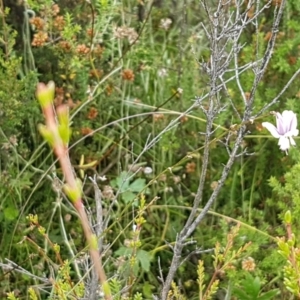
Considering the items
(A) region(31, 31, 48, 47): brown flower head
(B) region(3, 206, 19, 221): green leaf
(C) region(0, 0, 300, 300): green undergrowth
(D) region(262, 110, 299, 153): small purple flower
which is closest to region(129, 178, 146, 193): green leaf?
(C) region(0, 0, 300, 300): green undergrowth

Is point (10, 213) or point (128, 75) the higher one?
point (128, 75)

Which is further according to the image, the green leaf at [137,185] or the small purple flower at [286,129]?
the green leaf at [137,185]

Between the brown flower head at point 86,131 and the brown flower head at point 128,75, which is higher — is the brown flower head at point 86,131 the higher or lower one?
the lower one

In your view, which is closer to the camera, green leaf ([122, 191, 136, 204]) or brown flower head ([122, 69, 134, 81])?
green leaf ([122, 191, 136, 204])

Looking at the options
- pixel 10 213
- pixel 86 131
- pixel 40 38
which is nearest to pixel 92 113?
pixel 86 131

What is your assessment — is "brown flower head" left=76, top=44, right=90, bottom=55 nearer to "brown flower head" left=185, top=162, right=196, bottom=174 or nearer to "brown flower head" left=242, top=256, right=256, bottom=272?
"brown flower head" left=185, top=162, right=196, bottom=174

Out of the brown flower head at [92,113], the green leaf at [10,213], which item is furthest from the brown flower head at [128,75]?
the green leaf at [10,213]

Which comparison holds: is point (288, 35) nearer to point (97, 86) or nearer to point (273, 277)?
point (97, 86)

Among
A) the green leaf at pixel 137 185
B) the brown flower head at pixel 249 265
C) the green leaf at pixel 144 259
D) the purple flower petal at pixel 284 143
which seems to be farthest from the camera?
the green leaf at pixel 137 185

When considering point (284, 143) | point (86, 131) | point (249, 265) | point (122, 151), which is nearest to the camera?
point (284, 143)

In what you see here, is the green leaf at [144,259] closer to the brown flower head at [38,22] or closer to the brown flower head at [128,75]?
the brown flower head at [128,75]

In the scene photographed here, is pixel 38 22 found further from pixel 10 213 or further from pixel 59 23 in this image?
pixel 10 213

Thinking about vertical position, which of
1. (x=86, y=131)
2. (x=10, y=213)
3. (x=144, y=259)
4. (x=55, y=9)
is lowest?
(x=144, y=259)

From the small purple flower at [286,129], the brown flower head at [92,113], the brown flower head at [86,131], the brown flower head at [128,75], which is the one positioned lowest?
the brown flower head at [86,131]
